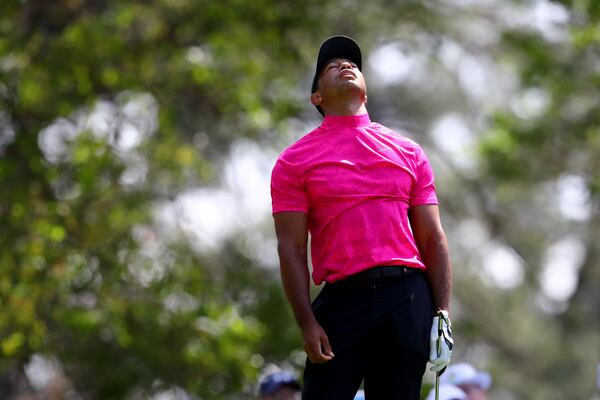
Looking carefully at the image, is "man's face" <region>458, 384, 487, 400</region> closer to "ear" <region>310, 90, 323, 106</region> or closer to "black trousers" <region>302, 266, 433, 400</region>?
"black trousers" <region>302, 266, 433, 400</region>

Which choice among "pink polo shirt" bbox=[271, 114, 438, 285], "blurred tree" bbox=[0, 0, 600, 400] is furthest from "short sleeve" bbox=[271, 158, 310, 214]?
"blurred tree" bbox=[0, 0, 600, 400]

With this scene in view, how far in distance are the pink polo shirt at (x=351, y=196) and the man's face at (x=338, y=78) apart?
20cm

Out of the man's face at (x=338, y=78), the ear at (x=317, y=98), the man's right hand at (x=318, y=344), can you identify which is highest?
the man's face at (x=338, y=78)

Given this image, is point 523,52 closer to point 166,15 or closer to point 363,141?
point 166,15

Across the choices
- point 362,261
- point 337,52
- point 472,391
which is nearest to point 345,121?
point 337,52

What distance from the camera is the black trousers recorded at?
4.99 metres

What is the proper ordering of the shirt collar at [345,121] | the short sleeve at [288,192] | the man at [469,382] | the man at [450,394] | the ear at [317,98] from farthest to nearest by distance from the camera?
the man at [469,382]
the man at [450,394]
the ear at [317,98]
the shirt collar at [345,121]
the short sleeve at [288,192]

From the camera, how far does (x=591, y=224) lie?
2478 centimetres

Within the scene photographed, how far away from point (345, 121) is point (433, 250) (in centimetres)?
63

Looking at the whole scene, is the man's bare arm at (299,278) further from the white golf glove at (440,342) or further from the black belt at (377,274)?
the white golf glove at (440,342)

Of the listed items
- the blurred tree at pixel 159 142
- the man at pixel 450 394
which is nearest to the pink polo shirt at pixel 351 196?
the man at pixel 450 394

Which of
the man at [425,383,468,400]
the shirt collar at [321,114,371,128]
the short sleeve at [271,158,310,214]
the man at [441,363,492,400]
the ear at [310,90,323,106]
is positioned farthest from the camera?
the man at [441,363,492,400]

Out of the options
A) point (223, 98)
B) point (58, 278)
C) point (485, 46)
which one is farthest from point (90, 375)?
point (485, 46)

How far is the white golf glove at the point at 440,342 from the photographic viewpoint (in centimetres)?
502
